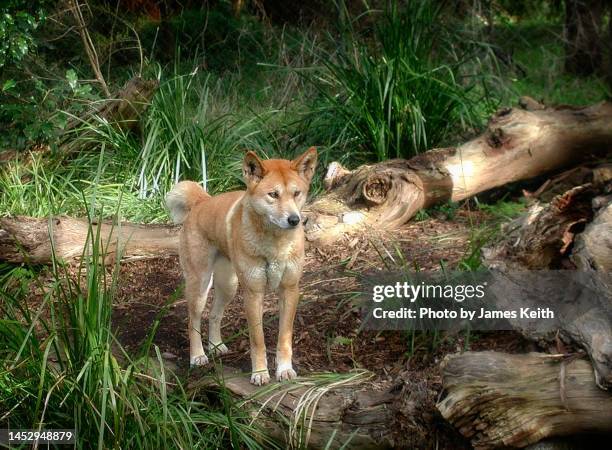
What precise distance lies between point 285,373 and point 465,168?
11.6ft

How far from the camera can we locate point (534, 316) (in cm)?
493

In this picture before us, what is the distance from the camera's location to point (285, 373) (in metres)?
5.26

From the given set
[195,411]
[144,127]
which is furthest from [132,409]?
[144,127]

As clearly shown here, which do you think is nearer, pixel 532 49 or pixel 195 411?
pixel 195 411

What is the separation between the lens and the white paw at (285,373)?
525cm

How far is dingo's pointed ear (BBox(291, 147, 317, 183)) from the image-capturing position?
5.36 metres

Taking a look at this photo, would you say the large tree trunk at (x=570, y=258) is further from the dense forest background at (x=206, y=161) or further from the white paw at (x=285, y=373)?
the white paw at (x=285, y=373)

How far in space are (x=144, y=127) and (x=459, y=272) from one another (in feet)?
13.8

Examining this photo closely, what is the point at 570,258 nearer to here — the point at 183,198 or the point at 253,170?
the point at 253,170

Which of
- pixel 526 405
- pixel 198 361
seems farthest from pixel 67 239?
pixel 526 405

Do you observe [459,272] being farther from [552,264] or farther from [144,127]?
[144,127]

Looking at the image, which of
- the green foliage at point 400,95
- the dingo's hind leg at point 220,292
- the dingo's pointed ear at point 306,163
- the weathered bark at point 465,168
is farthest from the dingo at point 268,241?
the green foliage at point 400,95

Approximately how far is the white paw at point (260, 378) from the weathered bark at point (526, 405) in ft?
4.25

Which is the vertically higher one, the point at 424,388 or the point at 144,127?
the point at 144,127
